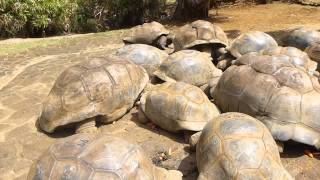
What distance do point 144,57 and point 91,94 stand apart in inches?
60.1

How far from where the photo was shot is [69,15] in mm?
12898

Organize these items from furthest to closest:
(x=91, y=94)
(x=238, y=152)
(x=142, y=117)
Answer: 1. (x=142, y=117)
2. (x=91, y=94)
3. (x=238, y=152)

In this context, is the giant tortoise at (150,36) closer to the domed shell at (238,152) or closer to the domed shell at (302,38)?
the domed shell at (302,38)

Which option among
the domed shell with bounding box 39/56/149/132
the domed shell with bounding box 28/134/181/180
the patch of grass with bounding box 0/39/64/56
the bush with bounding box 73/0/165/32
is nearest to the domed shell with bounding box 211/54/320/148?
the domed shell with bounding box 39/56/149/132

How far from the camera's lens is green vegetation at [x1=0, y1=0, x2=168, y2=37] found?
11.7 m

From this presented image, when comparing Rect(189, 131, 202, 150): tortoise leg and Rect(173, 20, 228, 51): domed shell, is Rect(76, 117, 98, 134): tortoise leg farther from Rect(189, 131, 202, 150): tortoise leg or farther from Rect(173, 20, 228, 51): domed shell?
Rect(173, 20, 228, 51): domed shell

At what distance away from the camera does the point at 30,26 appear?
12219mm

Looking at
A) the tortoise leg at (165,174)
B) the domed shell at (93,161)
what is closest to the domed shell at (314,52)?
the tortoise leg at (165,174)

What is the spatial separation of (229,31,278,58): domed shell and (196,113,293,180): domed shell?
8.49ft

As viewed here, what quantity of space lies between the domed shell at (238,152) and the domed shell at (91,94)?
1.63 meters

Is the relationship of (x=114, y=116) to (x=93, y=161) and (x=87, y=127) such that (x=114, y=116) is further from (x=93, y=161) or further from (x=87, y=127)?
(x=93, y=161)

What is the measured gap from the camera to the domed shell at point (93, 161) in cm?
322

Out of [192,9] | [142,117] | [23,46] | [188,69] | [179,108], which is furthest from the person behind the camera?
[192,9]

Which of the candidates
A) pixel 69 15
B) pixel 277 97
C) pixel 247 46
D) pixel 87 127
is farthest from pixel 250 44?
pixel 69 15
